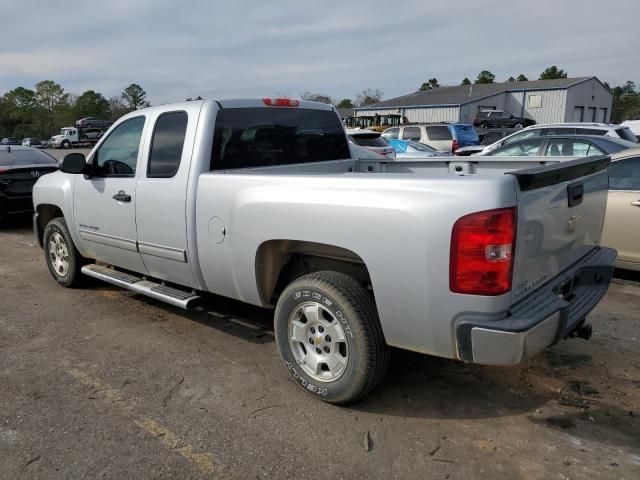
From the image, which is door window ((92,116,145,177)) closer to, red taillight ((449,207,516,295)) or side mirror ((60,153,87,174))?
side mirror ((60,153,87,174))

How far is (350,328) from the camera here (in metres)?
3.07

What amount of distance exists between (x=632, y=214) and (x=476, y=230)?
4.03 metres

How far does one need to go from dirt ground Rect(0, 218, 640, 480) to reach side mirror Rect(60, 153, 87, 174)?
4.76 ft

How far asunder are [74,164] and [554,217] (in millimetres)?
4067

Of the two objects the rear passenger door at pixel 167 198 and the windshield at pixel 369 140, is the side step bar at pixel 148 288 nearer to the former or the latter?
the rear passenger door at pixel 167 198

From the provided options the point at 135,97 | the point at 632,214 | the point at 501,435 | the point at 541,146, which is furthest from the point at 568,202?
the point at 135,97

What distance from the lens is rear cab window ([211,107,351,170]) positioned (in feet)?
13.2

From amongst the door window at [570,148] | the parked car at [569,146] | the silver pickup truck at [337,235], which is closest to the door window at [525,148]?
the parked car at [569,146]

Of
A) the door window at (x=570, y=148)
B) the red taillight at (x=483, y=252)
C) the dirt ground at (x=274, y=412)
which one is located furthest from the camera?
the door window at (x=570, y=148)

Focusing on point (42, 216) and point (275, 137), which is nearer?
point (275, 137)

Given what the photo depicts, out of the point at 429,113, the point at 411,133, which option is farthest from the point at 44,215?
the point at 429,113

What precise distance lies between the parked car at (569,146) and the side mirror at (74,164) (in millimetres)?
5679

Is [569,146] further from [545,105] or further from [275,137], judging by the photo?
[545,105]

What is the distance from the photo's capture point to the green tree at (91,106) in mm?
85688
